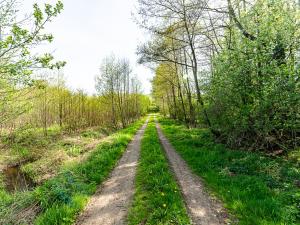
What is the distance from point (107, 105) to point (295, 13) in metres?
28.9

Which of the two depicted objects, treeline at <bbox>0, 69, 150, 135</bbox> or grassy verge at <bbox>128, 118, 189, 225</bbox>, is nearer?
grassy verge at <bbox>128, 118, 189, 225</bbox>

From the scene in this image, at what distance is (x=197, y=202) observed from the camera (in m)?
6.10

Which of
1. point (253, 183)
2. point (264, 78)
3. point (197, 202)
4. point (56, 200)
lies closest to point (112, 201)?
point (56, 200)

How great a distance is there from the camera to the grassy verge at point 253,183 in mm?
5117

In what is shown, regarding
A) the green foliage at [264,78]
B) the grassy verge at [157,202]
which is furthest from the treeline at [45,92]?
the green foliage at [264,78]

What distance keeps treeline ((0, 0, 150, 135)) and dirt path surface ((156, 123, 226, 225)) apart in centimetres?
494

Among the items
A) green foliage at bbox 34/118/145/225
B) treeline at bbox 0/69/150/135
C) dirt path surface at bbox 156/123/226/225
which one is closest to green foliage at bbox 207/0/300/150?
dirt path surface at bbox 156/123/226/225

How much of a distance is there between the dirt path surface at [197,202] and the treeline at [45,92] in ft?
16.2

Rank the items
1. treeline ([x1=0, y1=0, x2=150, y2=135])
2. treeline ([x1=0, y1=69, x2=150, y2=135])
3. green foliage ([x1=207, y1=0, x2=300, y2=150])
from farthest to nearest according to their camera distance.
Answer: treeline ([x1=0, y1=69, x2=150, y2=135]) < green foliage ([x1=207, y1=0, x2=300, y2=150]) < treeline ([x1=0, y1=0, x2=150, y2=135])

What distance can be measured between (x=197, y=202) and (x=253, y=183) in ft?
7.01

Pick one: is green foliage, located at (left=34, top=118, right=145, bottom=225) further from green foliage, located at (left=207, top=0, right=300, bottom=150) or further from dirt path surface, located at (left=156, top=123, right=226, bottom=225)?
green foliage, located at (left=207, top=0, right=300, bottom=150)

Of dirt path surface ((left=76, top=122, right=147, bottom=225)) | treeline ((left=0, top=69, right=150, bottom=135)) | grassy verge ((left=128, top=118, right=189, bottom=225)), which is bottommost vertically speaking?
dirt path surface ((left=76, top=122, right=147, bottom=225))

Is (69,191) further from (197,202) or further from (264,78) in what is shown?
(264,78)

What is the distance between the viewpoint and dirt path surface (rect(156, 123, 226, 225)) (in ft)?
17.0
